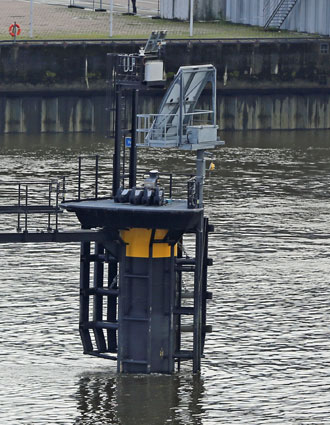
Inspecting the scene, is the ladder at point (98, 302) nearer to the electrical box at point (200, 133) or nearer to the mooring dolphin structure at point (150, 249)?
the mooring dolphin structure at point (150, 249)

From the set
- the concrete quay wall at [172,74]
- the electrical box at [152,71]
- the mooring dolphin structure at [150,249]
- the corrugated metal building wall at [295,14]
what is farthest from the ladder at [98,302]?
the corrugated metal building wall at [295,14]

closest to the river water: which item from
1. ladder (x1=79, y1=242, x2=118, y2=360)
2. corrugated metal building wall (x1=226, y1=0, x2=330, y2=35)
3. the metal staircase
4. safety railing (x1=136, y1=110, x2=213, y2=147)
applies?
ladder (x1=79, y1=242, x2=118, y2=360)

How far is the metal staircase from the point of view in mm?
103062

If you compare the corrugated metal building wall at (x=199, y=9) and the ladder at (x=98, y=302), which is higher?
the corrugated metal building wall at (x=199, y=9)

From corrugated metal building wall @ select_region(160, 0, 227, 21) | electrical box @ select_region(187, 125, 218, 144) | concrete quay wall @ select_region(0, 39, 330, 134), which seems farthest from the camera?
corrugated metal building wall @ select_region(160, 0, 227, 21)

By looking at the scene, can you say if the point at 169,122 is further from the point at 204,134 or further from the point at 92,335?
the point at 92,335

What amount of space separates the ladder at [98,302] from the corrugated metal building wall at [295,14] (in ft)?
212

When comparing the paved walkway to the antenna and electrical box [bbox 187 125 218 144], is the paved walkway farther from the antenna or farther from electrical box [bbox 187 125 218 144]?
electrical box [bbox 187 125 218 144]

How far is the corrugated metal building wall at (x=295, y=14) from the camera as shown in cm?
10094

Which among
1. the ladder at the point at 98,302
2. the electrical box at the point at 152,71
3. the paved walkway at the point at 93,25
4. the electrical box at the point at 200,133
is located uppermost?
the paved walkway at the point at 93,25

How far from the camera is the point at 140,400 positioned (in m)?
36.4

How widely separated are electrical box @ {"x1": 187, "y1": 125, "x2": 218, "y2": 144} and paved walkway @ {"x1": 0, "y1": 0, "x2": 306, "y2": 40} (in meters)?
59.3

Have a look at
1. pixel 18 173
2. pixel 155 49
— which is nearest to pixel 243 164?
pixel 18 173

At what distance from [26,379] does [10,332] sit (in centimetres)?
440
